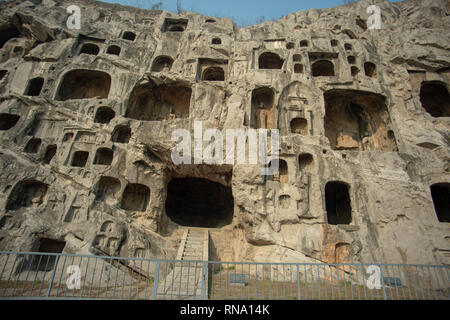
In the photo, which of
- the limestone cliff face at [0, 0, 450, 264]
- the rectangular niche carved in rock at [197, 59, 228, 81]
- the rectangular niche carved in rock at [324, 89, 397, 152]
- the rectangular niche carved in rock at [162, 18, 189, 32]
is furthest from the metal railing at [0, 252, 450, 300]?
the rectangular niche carved in rock at [162, 18, 189, 32]

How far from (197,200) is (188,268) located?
1454 cm

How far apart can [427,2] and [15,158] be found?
93.3 feet

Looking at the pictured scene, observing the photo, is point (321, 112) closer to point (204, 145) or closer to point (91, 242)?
point (204, 145)

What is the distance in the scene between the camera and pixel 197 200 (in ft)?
68.8

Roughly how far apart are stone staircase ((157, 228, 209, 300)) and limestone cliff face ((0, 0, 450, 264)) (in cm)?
103

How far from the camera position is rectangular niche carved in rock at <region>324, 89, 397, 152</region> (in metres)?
16.2

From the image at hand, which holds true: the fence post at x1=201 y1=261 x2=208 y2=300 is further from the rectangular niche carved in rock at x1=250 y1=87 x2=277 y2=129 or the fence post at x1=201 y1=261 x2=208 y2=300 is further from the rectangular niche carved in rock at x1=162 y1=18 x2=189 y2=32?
the rectangular niche carved in rock at x1=162 y1=18 x2=189 y2=32

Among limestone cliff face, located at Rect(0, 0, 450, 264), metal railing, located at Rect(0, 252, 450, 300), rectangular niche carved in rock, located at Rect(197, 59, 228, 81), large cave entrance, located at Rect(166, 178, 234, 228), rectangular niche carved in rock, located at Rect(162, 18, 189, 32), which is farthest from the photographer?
rectangular niche carved in rock, located at Rect(162, 18, 189, 32)

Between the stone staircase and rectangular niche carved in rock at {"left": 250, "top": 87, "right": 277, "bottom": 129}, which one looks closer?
the stone staircase

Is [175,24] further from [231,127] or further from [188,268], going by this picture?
[188,268]

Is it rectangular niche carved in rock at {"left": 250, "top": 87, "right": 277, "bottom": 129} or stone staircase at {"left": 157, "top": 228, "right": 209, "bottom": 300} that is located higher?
rectangular niche carved in rock at {"left": 250, "top": 87, "right": 277, "bottom": 129}

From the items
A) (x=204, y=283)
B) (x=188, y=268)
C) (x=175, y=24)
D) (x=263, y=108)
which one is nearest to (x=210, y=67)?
(x=263, y=108)

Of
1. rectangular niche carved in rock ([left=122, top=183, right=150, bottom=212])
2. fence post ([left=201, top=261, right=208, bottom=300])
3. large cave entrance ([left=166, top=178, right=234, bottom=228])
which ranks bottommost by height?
fence post ([left=201, top=261, right=208, bottom=300])

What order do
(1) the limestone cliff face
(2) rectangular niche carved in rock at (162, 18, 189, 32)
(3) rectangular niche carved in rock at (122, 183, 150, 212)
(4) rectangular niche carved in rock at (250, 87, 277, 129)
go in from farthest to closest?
(2) rectangular niche carved in rock at (162, 18, 189, 32) < (4) rectangular niche carved in rock at (250, 87, 277, 129) < (3) rectangular niche carved in rock at (122, 183, 150, 212) < (1) the limestone cliff face
